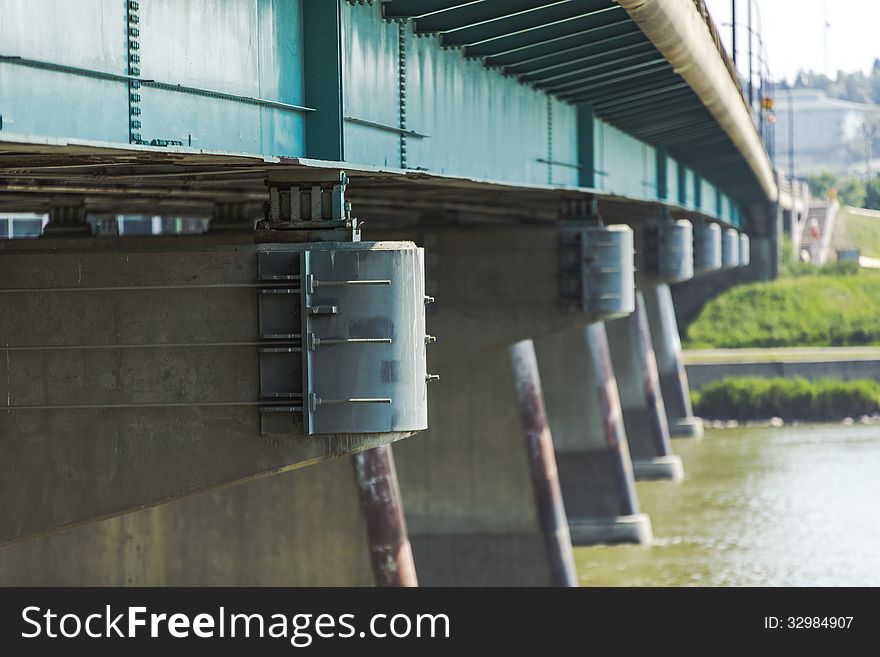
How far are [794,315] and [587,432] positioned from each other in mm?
35490

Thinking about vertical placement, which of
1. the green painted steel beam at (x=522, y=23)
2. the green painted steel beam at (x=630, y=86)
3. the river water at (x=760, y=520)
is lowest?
the river water at (x=760, y=520)

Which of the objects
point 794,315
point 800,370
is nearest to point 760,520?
point 800,370

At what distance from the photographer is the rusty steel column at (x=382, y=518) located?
65.0 ft

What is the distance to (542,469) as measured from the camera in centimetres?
2662

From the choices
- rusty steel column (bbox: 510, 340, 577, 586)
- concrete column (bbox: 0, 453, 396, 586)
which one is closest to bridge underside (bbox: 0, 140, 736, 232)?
rusty steel column (bbox: 510, 340, 577, 586)

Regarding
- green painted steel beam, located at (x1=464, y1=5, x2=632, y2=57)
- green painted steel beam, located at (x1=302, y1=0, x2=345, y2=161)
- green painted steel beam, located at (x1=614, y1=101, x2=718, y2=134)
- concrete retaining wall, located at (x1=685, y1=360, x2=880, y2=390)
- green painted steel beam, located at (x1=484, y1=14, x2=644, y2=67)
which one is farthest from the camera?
concrete retaining wall, located at (x1=685, y1=360, x2=880, y2=390)

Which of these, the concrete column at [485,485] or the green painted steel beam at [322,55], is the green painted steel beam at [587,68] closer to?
the green painted steel beam at [322,55]

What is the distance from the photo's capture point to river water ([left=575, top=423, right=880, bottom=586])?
29500 mm

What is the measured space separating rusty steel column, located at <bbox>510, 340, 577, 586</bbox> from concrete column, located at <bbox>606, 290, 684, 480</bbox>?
53.8ft

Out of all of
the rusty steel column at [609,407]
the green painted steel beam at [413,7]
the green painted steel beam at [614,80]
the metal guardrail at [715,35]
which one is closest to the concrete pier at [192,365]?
the green painted steel beam at [413,7]

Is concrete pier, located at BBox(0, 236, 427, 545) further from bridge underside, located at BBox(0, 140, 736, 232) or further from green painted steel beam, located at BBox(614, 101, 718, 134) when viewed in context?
green painted steel beam, located at BBox(614, 101, 718, 134)

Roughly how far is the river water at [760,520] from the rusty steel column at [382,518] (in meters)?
9.48

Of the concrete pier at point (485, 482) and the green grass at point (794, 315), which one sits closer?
the concrete pier at point (485, 482)
